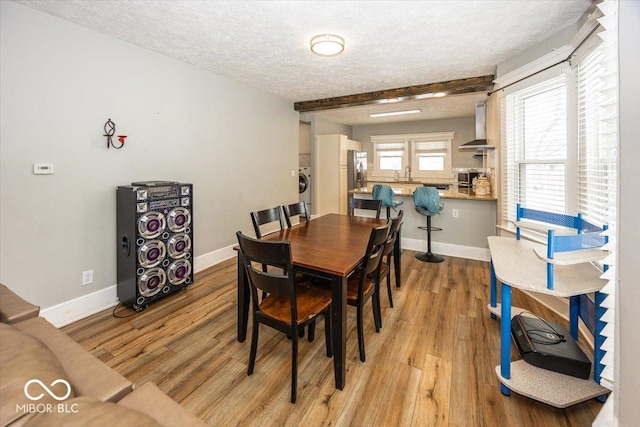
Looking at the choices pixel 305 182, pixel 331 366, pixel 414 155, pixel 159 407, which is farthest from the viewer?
pixel 414 155

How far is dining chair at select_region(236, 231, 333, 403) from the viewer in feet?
5.22

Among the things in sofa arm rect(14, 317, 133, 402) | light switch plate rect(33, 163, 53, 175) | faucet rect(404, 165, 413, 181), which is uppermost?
faucet rect(404, 165, 413, 181)

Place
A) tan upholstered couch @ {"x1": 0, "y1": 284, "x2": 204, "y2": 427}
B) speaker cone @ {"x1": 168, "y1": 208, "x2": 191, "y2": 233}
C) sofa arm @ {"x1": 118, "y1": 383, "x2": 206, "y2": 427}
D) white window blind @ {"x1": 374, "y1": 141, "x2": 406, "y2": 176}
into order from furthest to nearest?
1. white window blind @ {"x1": 374, "y1": 141, "x2": 406, "y2": 176}
2. speaker cone @ {"x1": 168, "y1": 208, "x2": 191, "y2": 233}
3. sofa arm @ {"x1": 118, "y1": 383, "x2": 206, "y2": 427}
4. tan upholstered couch @ {"x1": 0, "y1": 284, "x2": 204, "y2": 427}

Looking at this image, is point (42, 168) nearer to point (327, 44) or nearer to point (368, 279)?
point (327, 44)

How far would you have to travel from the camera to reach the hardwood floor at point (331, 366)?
1.58 metres

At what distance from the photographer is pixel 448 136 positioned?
7.11m

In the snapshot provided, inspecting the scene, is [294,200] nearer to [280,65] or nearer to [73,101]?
[280,65]

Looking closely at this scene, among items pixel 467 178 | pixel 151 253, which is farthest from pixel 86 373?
pixel 467 178

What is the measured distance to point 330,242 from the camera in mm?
2262

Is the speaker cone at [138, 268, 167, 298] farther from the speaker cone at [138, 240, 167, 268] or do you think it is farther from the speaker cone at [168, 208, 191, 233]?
the speaker cone at [168, 208, 191, 233]

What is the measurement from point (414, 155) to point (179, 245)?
631 centimetres

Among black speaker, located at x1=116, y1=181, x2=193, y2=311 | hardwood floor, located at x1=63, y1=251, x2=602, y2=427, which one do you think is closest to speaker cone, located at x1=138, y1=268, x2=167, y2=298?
black speaker, located at x1=116, y1=181, x2=193, y2=311

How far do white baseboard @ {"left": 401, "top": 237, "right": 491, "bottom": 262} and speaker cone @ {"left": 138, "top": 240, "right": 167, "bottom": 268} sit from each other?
350 centimetres

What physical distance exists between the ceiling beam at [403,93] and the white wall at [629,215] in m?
2.81
